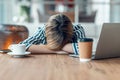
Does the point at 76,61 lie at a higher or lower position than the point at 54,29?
lower

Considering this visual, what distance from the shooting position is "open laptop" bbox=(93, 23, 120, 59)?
1371mm

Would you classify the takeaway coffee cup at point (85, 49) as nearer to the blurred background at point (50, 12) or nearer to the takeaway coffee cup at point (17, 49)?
the takeaway coffee cup at point (17, 49)

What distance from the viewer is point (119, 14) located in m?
6.11

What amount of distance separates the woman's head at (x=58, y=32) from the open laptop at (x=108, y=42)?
315mm

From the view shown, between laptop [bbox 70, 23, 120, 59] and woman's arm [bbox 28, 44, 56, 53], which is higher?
laptop [bbox 70, 23, 120, 59]

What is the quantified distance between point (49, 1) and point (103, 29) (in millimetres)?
5008

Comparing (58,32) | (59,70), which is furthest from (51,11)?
(59,70)

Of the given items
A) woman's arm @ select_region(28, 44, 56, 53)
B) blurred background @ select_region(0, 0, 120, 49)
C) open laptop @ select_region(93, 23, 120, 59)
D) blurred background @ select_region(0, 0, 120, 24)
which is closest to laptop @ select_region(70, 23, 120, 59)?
open laptop @ select_region(93, 23, 120, 59)

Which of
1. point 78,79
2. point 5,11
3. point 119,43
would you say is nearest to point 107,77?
point 78,79

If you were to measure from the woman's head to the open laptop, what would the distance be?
1.03ft

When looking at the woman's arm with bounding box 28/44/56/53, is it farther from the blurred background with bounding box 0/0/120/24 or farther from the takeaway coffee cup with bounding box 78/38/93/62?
the blurred background with bounding box 0/0/120/24

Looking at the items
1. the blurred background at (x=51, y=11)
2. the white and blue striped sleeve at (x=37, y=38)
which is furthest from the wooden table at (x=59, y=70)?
the blurred background at (x=51, y=11)

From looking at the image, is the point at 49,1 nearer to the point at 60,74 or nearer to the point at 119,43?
the point at 119,43

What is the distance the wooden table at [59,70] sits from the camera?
1.00 metres
